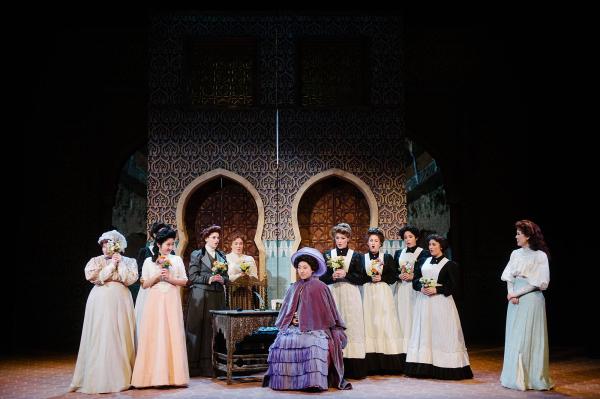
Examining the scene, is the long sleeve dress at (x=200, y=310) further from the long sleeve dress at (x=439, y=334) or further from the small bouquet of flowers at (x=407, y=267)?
the long sleeve dress at (x=439, y=334)

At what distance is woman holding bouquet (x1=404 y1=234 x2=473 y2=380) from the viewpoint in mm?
7445

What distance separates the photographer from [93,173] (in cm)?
1170

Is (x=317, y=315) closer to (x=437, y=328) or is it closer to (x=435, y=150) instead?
(x=437, y=328)

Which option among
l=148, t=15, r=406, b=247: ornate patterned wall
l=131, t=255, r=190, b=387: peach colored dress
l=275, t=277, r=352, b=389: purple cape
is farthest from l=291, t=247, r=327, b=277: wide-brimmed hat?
l=148, t=15, r=406, b=247: ornate patterned wall

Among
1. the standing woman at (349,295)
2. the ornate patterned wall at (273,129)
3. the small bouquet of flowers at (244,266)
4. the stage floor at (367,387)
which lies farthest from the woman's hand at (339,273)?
the ornate patterned wall at (273,129)

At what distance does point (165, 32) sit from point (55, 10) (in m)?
1.90

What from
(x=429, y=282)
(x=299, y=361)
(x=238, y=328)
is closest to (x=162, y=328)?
(x=238, y=328)

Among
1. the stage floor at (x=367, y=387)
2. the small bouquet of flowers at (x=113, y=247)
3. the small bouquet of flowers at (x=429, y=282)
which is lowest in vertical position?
the stage floor at (x=367, y=387)

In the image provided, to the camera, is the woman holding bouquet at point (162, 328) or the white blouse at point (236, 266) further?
the white blouse at point (236, 266)

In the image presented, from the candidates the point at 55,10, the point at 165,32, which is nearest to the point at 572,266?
the point at 165,32

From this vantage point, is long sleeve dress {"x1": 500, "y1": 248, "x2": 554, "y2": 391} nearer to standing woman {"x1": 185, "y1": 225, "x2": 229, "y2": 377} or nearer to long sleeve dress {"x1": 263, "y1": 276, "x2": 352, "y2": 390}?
long sleeve dress {"x1": 263, "y1": 276, "x2": 352, "y2": 390}

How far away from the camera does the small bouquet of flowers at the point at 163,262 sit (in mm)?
7039

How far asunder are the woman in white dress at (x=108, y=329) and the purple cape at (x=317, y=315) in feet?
5.14

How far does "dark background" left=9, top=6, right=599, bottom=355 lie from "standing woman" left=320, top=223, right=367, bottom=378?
434 centimetres
